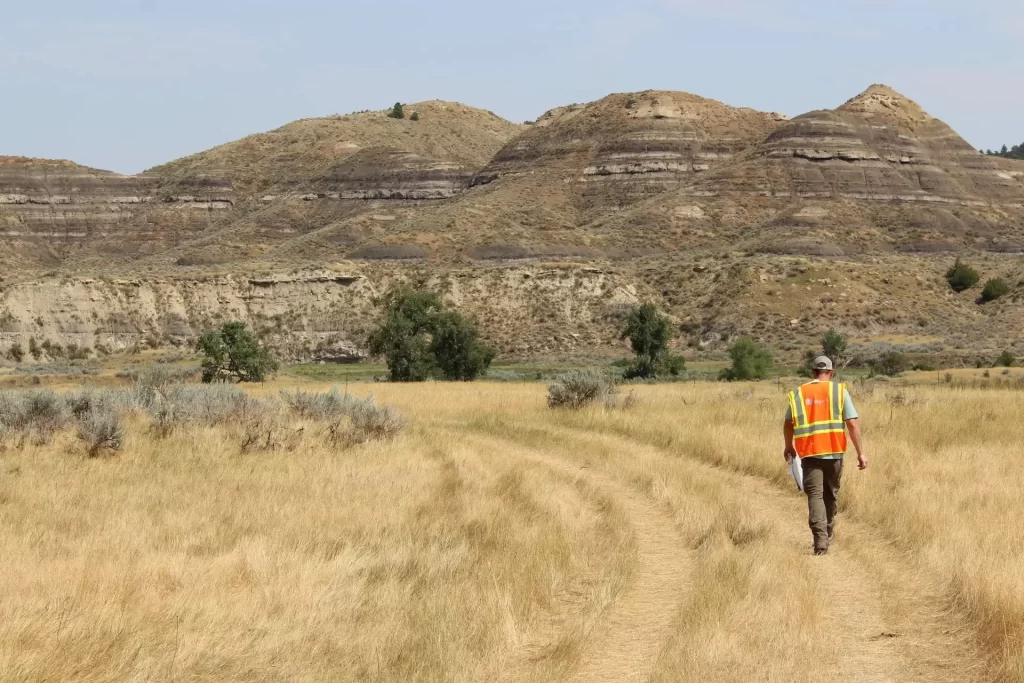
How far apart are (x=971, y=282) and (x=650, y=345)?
4383cm

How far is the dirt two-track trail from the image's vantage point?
6793mm

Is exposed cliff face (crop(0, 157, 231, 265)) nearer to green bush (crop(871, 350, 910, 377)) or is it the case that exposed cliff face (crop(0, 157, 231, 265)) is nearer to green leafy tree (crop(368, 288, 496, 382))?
green leafy tree (crop(368, 288, 496, 382))

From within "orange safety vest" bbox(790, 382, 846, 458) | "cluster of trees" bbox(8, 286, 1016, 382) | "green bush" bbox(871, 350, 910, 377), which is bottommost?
"green bush" bbox(871, 350, 910, 377)

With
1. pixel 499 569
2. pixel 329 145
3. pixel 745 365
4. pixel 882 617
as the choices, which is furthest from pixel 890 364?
pixel 329 145

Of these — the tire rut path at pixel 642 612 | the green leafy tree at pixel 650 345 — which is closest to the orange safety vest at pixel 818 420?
the tire rut path at pixel 642 612

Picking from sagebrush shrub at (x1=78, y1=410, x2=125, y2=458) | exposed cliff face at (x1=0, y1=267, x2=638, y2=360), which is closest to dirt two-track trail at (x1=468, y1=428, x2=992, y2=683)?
sagebrush shrub at (x1=78, y1=410, x2=125, y2=458)

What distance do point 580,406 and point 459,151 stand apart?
157058 mm

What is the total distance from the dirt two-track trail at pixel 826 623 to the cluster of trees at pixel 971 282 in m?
78.7

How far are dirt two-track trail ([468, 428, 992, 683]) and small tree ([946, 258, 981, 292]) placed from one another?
80.6 m

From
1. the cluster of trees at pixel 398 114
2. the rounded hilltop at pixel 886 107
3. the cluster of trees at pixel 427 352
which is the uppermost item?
the cluster of trees at pixel 398 114

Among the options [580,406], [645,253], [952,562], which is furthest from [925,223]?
[952,562]

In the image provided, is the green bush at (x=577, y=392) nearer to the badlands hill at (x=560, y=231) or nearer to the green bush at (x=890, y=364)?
the green bush at (x=890, y=364)

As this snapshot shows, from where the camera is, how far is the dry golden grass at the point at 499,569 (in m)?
6.87

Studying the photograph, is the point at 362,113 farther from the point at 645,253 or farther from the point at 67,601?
the point at 67,601
